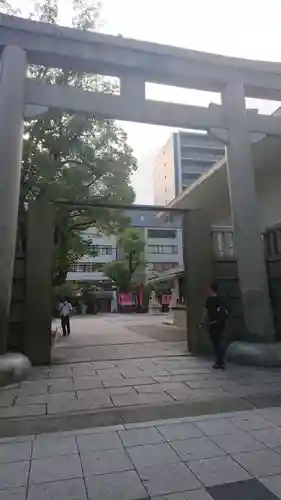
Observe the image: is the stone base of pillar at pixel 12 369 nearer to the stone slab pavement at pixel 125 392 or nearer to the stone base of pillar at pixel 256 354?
the stone slab pavement at pixel 125 392

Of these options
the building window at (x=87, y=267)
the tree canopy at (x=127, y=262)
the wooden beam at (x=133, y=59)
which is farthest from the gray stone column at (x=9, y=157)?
the building window at (x=87, y=267)

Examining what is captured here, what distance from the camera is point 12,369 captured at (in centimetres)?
556

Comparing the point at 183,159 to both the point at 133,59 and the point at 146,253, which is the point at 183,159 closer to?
the point at 146,253

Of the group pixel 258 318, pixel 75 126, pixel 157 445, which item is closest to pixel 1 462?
pixel 157 445

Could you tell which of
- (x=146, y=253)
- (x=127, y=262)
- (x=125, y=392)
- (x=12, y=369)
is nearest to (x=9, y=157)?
(x=12, y=369)

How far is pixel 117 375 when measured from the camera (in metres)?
6.08

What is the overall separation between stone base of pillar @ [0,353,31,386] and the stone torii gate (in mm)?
1637

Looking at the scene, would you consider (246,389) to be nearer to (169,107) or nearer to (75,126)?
(169,107)

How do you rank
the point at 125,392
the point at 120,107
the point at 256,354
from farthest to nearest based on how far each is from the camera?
the point at 120,107, the point at 256,354, the point at 125,392

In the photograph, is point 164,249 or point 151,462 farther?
point 164,249

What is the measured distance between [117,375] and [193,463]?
11.2 ft

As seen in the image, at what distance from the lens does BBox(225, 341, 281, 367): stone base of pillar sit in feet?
21.6

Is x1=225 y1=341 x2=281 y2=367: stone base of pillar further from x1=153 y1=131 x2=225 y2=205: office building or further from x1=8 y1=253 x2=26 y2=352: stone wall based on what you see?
x1=153 y1=131 x2=225 y2=205: office building

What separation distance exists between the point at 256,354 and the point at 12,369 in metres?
4.23
